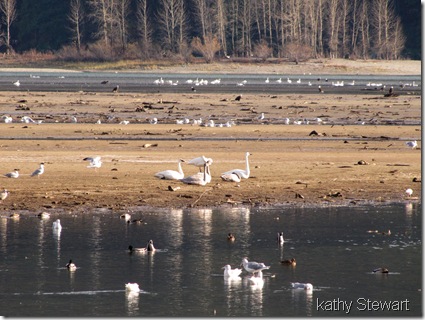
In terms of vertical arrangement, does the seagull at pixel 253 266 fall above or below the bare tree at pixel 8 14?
below

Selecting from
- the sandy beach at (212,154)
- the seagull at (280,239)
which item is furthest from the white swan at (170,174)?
the seagull at (280,239)

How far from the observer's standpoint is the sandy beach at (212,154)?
17.7m

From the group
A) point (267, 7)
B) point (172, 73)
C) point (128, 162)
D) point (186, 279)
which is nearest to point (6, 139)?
point (128, 162)

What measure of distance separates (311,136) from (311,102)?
51.5ft

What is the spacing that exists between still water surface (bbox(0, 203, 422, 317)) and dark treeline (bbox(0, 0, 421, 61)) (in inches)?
3197

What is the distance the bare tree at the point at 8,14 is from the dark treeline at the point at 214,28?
11 centimetres

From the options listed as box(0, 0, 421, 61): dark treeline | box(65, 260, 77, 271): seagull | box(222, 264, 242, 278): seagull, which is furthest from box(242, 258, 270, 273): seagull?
box(0, 0, 421, 61): dark treeline

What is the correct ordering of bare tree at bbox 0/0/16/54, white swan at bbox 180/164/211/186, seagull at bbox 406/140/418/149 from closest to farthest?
white swan at bbox 180/164/211/186, seagull at bbox 406/140/418/149, bare tree at bbox 0/0/16/54

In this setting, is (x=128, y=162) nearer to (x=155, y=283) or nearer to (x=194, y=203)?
(x=194, y=203)

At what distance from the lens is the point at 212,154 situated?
2291 cm

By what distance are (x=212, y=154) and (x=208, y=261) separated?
1007 centimetres

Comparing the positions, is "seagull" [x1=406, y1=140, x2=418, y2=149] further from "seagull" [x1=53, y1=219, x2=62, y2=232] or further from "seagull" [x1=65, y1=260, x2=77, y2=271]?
"seagull" [x1=65, y1=260, x2=77, y2=271]

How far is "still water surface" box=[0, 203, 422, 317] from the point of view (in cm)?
1089

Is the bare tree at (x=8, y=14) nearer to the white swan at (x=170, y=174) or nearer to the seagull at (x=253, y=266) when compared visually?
the white swan at (x=170, y=174)
